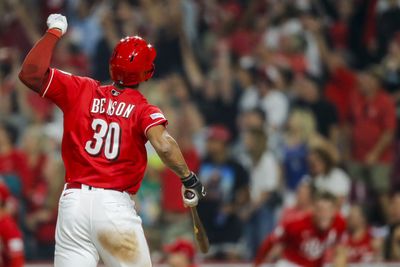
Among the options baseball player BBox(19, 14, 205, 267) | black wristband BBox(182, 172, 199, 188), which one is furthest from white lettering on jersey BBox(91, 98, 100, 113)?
black wristband BBox(182, 172, 199, 188)

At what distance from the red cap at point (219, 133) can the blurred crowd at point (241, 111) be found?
0.02 metres

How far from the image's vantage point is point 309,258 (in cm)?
1085

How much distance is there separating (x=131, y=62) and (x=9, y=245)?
3.44 metres

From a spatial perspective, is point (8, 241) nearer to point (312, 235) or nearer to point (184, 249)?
point (184, 249)

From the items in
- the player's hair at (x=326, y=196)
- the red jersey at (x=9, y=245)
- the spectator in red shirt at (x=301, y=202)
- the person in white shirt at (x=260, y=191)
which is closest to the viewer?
the red jersey at (x=9, y=245)

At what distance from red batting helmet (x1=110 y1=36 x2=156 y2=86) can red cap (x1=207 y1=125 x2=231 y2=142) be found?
5.58 metres

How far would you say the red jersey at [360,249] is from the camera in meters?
12.0

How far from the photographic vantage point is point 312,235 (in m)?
10.8

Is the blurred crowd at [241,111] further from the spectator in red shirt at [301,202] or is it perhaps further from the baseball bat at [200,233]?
the baseball bat at [200,233]

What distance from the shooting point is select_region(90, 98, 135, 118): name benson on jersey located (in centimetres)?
677

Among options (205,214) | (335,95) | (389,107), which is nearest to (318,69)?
(335,95)

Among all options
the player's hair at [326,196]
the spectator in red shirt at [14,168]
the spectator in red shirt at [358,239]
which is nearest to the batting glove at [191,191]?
the player's hair at [326,196]

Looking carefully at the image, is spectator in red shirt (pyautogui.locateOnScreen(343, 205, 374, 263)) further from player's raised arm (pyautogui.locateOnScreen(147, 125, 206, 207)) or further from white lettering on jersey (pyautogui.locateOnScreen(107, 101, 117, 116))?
white lettering on jersey (pyautogui.locateOnScreen(107, 101, 117, 116))

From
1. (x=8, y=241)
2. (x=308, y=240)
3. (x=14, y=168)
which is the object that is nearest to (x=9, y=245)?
(x=8, y=241)
